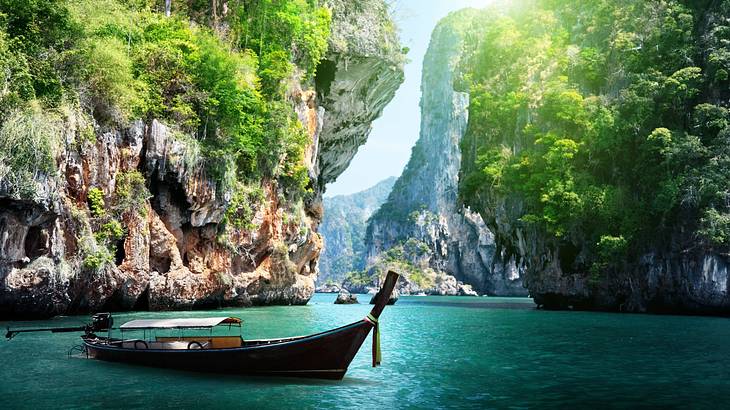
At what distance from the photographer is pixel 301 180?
41.2 metres

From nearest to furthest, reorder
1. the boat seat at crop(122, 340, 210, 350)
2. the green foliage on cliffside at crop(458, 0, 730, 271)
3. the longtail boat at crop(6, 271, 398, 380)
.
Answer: the longtail boat at crop(6, 271, 398, 380), the boat seat at crop(122, 340, 210, 350), the green foliage on cliffside at crop(458, 0, 730, 271)

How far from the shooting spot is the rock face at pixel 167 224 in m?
22.0

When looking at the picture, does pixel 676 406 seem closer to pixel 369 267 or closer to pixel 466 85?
pixel 466 85

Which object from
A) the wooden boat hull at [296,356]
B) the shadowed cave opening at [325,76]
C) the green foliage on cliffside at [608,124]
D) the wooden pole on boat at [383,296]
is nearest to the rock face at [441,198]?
the green foliage on cliffside at [608,124]

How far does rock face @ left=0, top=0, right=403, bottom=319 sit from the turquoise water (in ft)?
14.7

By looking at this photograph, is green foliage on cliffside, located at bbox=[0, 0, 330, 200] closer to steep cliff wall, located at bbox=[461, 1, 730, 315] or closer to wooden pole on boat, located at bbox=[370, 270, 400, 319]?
steep cliff wall, located at bbox=[461, 1, 730, 315]

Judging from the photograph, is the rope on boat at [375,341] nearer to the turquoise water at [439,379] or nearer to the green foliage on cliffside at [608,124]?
the turquoise water at [439,379]

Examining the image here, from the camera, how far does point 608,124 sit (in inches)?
1481

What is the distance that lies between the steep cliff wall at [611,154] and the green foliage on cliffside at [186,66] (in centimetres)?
1508

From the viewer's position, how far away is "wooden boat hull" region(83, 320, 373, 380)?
488 inches

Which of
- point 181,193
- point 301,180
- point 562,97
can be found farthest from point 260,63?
point 562,97

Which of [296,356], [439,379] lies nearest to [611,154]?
[439,379]

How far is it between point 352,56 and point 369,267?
352 ft

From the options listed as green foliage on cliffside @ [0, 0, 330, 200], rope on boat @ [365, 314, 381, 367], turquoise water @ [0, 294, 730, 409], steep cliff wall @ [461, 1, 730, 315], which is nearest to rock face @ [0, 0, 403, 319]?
green foliage on cliffside @ [0, 0, 330, 200]
